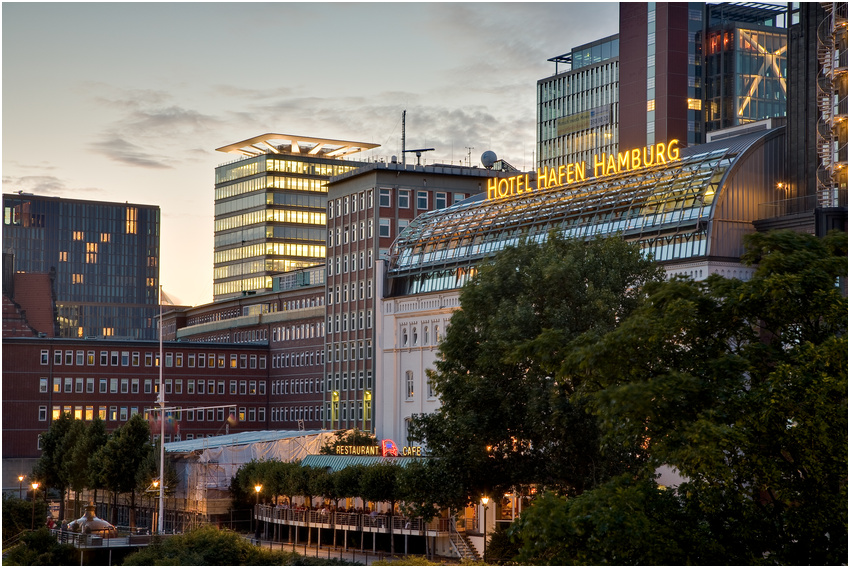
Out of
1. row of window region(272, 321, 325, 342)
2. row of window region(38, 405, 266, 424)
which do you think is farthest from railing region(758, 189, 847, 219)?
row of window region(38, 405, 266, 424)

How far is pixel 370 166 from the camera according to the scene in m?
157

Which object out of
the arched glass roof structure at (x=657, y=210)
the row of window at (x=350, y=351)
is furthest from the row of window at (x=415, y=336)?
the row of window at (x=350, y=351)

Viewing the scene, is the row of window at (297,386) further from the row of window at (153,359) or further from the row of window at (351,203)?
the row of window at (351,203)

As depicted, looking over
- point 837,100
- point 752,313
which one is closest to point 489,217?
point 837,100

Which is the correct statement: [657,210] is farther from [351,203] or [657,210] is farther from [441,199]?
[351,203]

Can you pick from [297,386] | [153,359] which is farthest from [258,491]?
[153,359]

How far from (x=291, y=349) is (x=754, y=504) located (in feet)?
499

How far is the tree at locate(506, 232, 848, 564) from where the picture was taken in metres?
37.8

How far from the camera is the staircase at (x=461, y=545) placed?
292ft

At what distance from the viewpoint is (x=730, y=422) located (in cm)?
3931

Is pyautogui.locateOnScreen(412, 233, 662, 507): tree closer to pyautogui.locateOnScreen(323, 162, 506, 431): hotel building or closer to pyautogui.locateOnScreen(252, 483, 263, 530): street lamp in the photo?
pyautogui.locateOnScreen(252, 483, 263, 530): street lamp

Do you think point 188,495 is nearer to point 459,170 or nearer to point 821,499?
point 459,170

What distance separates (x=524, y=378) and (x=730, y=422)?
33790 mm

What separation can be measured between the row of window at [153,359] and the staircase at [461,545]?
328 feet
